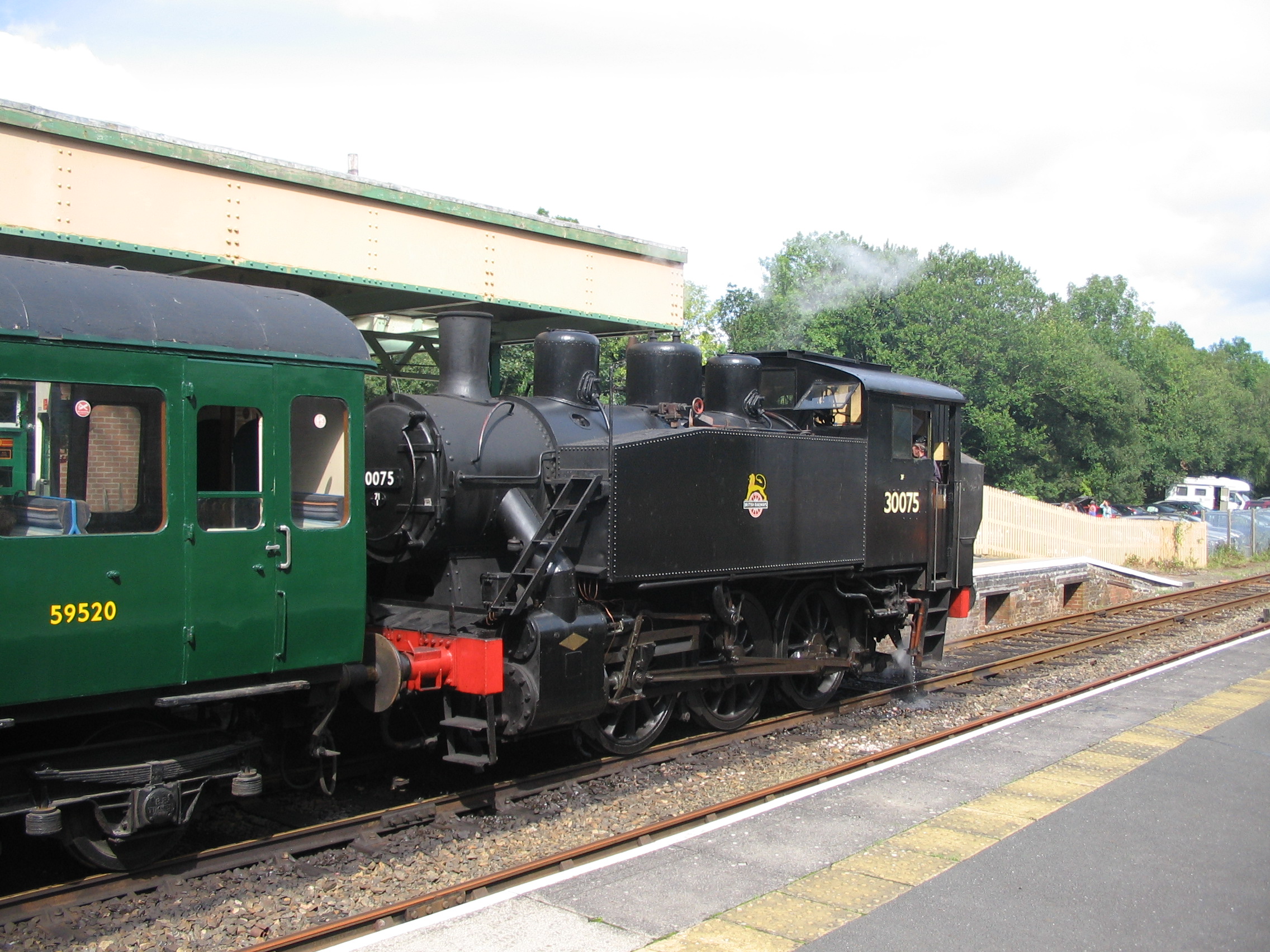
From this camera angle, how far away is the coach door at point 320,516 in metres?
5.26

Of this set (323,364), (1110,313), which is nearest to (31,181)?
(323,364)

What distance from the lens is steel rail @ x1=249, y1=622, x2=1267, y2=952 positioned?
4.56m

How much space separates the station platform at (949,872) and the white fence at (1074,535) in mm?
16634

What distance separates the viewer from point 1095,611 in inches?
675

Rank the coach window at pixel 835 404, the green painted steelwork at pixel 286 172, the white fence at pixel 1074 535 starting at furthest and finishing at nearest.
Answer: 1. the white fence at pixel 1074 535
2. the coach window at pixel 835 404
3. the green painted steelwork at pixel 286 172

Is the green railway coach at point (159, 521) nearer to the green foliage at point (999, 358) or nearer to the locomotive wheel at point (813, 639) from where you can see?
the locomotive wheel at point (813, 639)

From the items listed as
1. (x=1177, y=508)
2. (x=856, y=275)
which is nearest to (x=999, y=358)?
(x=1177, y=508)

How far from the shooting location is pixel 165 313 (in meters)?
4.93

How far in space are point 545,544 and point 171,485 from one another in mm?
2570

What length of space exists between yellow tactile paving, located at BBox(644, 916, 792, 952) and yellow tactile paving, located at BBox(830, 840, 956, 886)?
97 centimetres

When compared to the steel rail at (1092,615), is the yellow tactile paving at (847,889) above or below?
above

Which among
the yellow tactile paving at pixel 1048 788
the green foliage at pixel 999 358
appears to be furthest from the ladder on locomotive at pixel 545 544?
the green foliage at pixel 999 358

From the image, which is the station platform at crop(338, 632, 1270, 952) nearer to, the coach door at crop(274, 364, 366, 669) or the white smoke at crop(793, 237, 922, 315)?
the coach door at crop(274, 364, 366, 669)

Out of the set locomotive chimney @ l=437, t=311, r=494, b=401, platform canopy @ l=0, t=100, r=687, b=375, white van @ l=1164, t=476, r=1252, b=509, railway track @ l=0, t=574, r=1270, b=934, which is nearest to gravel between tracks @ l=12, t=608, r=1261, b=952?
railway track @ l=0, t=574, r=1270, b=934
